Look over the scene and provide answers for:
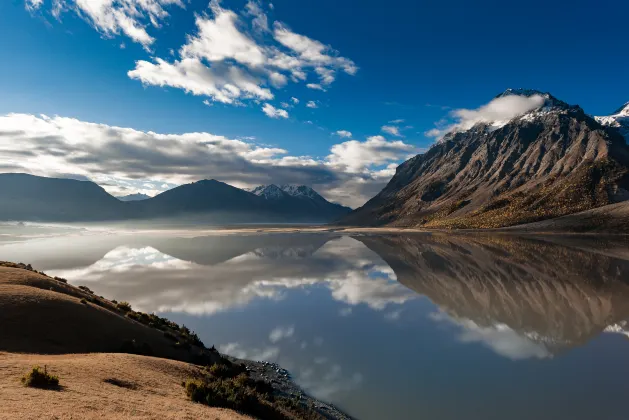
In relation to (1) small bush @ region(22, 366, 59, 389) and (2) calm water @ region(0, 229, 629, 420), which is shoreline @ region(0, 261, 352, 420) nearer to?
(2) calm water @ region(0, 229, 629, 420)

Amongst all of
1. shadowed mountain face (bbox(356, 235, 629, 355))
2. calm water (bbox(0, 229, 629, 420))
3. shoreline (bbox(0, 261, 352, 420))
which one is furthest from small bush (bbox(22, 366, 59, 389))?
shadowed mountain face (bbox(356, 235, 629, 355))

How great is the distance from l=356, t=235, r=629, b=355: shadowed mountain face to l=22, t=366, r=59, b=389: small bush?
27484 millimetres

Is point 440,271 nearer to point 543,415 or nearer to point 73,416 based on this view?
point 543,415

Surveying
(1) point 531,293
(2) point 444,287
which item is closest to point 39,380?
(2) point 444,287

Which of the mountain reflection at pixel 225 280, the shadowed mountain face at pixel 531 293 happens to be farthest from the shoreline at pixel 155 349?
the shadowed mountain face at pixel 531 293

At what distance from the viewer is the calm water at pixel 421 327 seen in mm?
18094

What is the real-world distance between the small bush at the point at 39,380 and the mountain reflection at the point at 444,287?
2222 cm

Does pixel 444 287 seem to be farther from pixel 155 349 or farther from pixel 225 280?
pixel 155 349

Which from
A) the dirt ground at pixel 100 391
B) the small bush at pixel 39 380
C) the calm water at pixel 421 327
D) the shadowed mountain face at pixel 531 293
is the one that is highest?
the small bush at pixel 39 380

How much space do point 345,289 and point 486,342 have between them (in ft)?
68.8

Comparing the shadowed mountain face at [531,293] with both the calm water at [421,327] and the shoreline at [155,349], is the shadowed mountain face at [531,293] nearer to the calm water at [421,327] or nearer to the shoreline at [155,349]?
the calm water at [421,327]

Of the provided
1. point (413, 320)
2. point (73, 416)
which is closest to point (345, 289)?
point (413, 320)

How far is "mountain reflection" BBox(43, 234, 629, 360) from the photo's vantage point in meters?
29.5

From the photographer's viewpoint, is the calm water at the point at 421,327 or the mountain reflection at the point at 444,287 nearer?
the calm water at the point at 421,327
